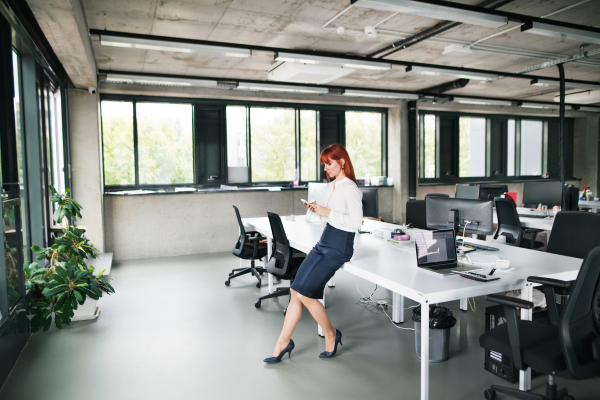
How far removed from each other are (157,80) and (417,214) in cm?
474

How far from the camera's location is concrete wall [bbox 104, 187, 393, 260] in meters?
7.43

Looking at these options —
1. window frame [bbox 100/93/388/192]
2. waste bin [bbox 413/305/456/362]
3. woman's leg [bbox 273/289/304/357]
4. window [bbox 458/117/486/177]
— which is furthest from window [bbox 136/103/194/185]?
window [bbox 458/117/486/177]

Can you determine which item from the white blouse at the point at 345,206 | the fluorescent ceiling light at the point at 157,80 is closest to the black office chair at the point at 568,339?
the white blouse at the point at 345,206

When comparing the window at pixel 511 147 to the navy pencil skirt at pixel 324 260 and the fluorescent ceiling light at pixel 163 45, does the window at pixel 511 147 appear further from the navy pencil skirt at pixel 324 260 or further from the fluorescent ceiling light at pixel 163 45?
the navy pencil skirt at pixel 324 260

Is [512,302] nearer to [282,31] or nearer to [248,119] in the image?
[282,31]

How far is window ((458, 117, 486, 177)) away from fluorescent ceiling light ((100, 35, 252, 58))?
7556 millimetres

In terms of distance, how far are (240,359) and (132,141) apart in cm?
559

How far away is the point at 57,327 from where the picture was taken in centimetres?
389

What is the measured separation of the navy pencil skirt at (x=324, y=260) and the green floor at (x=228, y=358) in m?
0.61

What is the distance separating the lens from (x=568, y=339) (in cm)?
211

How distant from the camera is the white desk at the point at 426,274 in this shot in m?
2.48

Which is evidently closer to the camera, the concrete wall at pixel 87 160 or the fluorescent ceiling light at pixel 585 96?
the concrete wall at pixel 87 160

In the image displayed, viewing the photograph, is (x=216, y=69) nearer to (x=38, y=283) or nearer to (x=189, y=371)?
(x=38, y=283)

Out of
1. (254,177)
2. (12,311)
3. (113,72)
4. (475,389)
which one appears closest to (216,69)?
(113,72)
